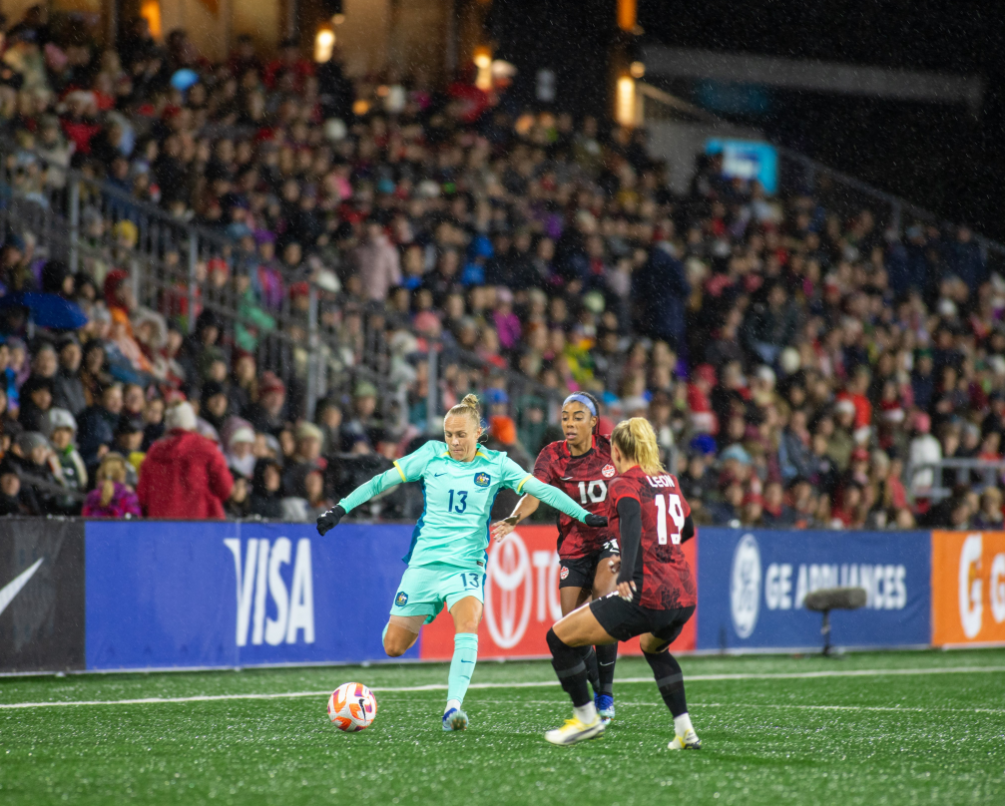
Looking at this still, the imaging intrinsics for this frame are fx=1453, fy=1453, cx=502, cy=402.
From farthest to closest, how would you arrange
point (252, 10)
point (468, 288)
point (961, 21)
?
point (961, 21)
point (252, 10)
point (468, 288)

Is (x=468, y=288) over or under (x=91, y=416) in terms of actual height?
over

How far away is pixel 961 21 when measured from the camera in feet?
93.7

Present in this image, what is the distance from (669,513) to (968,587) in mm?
11824

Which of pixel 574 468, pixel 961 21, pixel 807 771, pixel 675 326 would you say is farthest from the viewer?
pixel 961 21

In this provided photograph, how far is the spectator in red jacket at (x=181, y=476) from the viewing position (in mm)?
13094

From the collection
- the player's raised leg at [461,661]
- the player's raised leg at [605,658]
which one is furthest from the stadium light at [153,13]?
the player's raised leg at [461,661]

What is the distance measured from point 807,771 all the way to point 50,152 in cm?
1135

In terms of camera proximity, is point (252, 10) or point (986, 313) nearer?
point (252, 10)

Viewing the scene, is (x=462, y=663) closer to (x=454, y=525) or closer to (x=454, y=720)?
(x=454, y=720)

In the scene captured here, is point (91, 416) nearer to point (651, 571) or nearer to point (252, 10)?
point (651, 571)

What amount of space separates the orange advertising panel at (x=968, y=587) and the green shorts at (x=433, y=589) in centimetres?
1088

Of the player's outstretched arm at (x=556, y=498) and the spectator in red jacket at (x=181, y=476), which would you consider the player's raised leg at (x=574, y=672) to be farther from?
the spectator in red jacket at (x=181, y=476)

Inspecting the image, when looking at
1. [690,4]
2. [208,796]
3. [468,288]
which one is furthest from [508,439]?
[690,4]

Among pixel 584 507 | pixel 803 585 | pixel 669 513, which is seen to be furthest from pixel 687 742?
pixel 803 585
